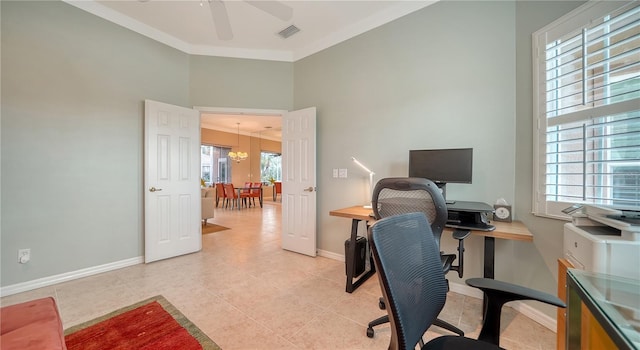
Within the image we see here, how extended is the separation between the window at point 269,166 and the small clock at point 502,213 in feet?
29.1

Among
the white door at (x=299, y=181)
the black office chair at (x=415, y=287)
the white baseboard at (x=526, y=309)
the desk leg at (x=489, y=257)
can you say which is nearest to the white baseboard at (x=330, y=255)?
the white door at (x=299, y=181)

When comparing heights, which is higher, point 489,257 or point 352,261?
point 489,257

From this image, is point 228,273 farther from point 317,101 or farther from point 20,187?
point 317,101

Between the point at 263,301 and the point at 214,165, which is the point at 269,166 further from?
the point at 263,301

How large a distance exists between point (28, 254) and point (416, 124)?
4.11 meters

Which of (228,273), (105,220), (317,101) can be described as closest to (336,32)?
(317,101)

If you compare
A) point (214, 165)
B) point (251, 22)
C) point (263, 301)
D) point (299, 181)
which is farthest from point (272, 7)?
point (214, 165)

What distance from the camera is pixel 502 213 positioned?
1.92 metres

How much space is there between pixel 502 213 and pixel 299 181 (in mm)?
2330

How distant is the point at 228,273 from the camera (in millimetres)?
2627

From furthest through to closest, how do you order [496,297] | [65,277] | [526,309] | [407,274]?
[65,277] → [526,309] → [496,297] → [407,274]

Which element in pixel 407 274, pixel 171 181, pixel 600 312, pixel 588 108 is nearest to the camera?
pixel 600 312

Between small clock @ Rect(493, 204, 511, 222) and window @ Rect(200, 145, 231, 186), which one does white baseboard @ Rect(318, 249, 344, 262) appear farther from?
window @ Rect(200, 145, 231, 186)

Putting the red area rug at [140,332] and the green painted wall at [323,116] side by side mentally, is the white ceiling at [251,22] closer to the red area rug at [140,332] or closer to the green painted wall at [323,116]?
the green painted wall at [323,116]
